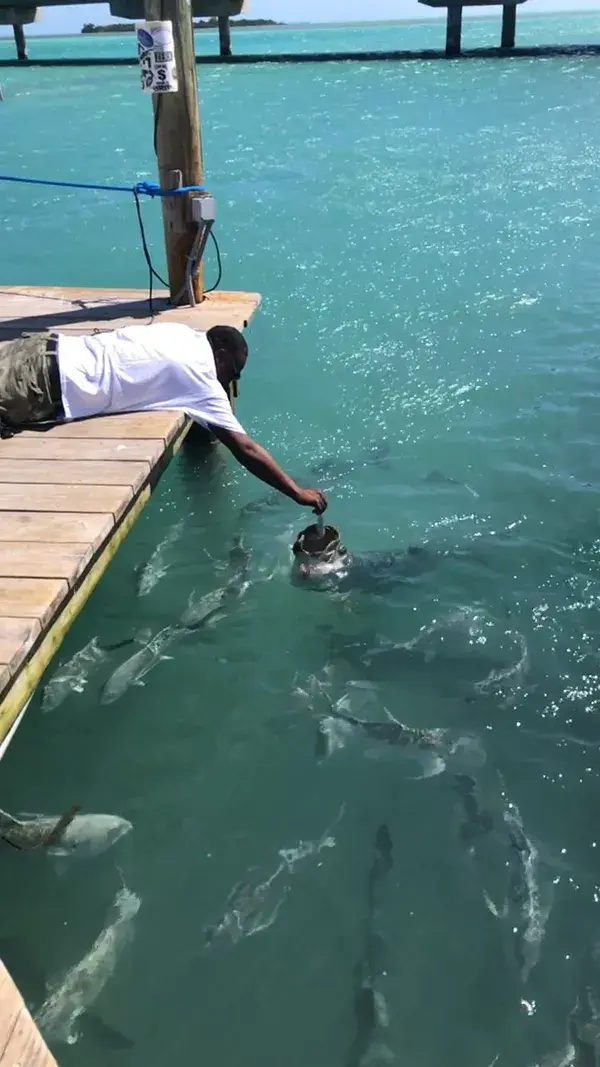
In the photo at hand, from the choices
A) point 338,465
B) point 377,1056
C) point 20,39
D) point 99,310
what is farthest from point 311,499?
point 20,39

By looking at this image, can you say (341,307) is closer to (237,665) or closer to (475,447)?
(475,447)

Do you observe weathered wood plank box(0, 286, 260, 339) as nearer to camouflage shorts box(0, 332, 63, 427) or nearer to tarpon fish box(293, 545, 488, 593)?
camouflage shorts box(0, 332, 63, 427)

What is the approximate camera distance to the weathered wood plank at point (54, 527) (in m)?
4.14

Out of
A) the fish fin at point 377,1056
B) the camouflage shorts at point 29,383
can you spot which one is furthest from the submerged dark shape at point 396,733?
the camouflage shorts at point 29,383

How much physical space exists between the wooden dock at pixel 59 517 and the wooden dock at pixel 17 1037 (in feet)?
3.41

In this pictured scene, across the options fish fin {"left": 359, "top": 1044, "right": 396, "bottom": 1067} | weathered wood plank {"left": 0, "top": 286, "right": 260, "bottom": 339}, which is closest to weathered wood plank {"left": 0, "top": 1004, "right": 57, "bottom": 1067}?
fish fin {"left": 359, "top": 1044, "right": 396, "bottom": 1067}

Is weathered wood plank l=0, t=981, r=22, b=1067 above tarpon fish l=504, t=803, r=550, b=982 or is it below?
above

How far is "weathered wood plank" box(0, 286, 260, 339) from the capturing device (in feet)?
22.5

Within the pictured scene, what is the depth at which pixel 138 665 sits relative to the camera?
5.30m

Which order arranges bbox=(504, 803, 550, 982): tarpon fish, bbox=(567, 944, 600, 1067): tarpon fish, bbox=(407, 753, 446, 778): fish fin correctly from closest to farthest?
bbox=(567, 944, 600, 1067): tarpon fish
bbox=(504, 803, 550, 982): tarpon fish
bbox=(407, 753, 446, 778): fish fin

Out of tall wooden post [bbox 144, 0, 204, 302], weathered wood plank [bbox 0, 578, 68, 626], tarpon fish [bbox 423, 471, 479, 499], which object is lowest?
tarpon fish [bbox 423, 471, 479, 499]

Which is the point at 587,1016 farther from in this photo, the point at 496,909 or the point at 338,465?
the point at 338,465

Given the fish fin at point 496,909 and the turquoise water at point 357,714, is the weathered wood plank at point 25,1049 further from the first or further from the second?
the fish fin at point 496,909

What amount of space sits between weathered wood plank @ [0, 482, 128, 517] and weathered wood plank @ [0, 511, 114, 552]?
0.06m
